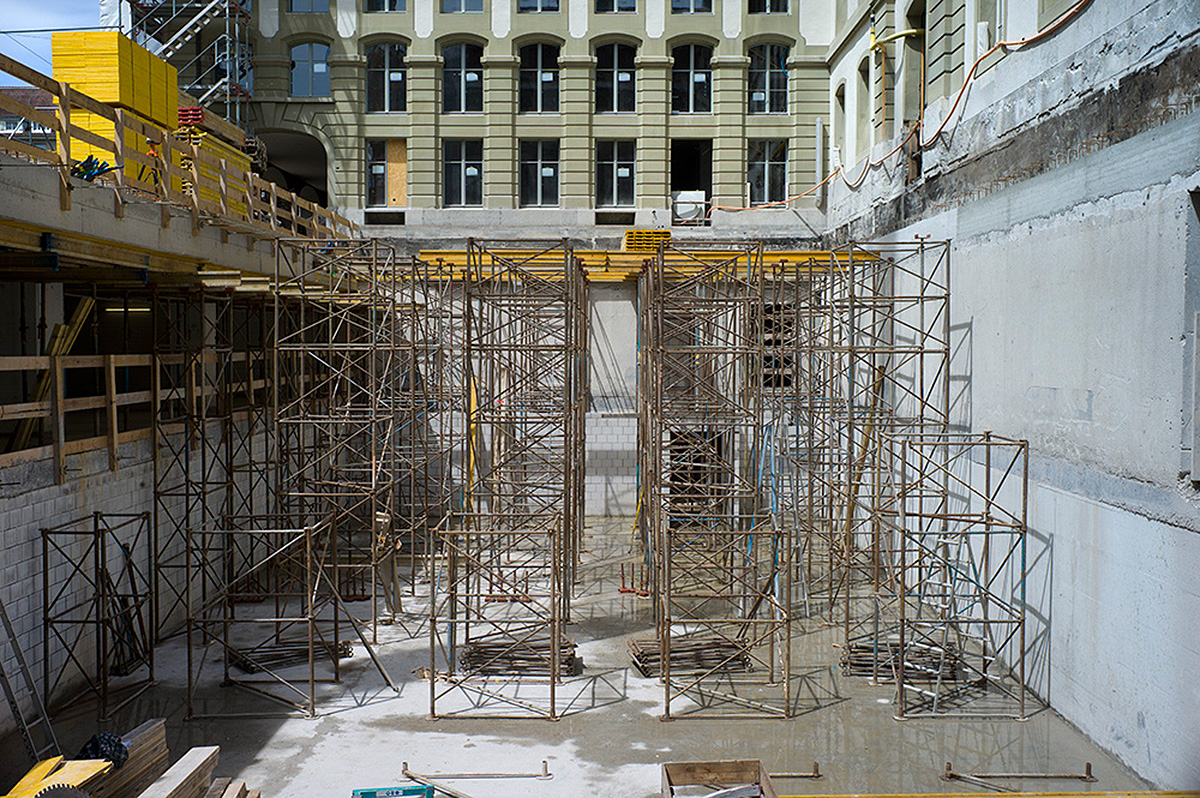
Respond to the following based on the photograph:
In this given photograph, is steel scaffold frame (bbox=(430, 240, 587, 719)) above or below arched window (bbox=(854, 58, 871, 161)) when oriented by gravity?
below

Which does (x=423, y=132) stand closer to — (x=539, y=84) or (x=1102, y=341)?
(x=539, y=84)

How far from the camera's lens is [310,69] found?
31.7 metres

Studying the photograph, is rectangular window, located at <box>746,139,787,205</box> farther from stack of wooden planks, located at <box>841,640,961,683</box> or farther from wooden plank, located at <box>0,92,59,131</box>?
wooden plank, located at <box>0,92,59,131</box>

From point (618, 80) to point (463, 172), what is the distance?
559 cm

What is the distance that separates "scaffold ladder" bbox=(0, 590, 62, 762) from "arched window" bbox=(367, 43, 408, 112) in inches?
896

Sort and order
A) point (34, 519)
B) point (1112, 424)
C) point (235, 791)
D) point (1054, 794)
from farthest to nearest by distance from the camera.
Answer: point (34, 519) < point (1112, 424) < point (1054, 794) < point (235, 791)

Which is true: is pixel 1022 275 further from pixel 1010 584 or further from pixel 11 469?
pixel 11 469

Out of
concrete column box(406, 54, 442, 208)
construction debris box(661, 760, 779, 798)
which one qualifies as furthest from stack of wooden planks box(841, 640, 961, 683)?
concrete column box(406, 54, 442, 208)

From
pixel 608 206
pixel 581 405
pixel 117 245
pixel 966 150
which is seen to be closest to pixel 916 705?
pixel 966 150

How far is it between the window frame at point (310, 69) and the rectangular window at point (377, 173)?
2125 millimetres

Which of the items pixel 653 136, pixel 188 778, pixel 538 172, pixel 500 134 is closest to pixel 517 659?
pixel 188 778

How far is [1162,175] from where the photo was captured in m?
11.1

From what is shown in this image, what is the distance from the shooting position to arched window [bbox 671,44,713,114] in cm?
3191

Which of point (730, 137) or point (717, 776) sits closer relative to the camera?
point (717, 776)
